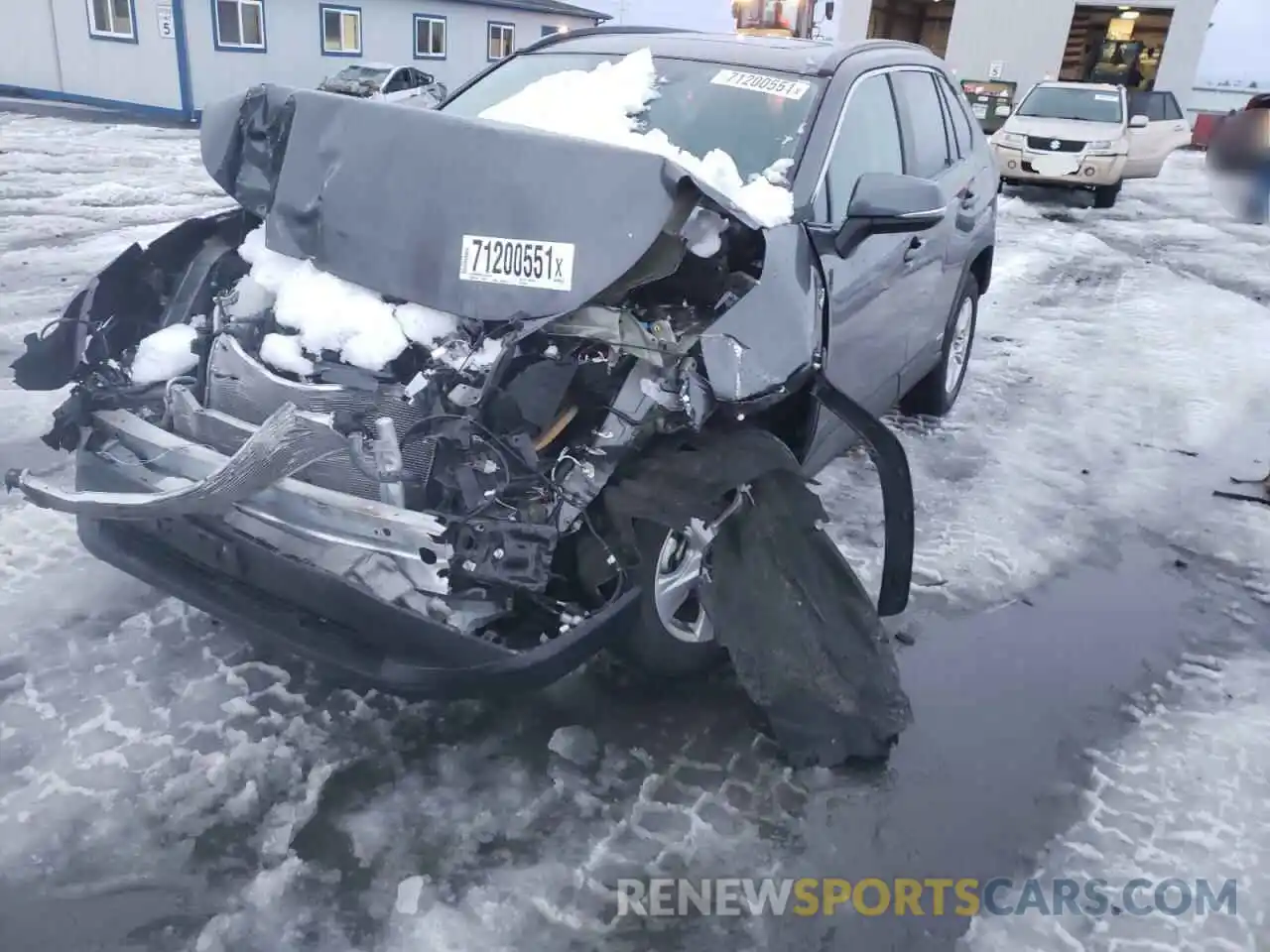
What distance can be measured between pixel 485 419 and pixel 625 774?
44.1 inches

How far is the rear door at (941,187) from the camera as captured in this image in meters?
4.41

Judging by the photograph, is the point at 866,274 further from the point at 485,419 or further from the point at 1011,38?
the point at 1011,38

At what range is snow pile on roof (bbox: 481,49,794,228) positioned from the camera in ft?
10.7

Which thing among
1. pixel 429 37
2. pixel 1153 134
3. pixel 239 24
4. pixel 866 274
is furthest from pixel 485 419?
pixel 429 37

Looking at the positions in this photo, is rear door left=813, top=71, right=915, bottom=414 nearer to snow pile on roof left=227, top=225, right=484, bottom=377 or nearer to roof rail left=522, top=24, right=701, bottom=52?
roof rail left=522, top=24, right=701, bottom=52

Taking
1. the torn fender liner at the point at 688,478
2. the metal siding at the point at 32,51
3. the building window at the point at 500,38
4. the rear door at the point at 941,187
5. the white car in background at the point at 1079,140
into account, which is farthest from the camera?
the building window at the point at 500,38

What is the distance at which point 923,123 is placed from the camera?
4.71m

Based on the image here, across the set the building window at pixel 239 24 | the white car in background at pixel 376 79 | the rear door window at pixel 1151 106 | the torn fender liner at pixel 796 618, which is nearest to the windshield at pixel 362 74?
the white car in background at pixel 376 79

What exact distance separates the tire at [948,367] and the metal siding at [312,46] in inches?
628

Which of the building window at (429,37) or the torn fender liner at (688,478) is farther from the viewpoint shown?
the building window at (429,37)

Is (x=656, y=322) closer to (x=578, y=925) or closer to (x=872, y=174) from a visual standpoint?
(x=872, y=174)

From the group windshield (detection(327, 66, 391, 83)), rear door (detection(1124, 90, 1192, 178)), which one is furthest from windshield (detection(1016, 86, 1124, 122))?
windshield (detection(327, 66, 391, 83))

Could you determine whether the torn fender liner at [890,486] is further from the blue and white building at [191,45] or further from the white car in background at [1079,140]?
the blue and white building at [191,45]

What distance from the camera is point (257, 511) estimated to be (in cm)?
265
